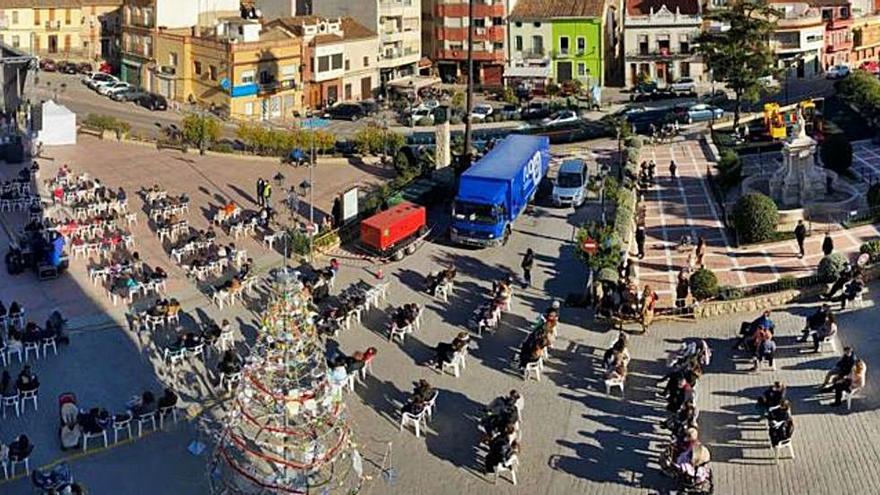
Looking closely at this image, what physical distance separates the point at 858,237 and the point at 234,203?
23087 mm

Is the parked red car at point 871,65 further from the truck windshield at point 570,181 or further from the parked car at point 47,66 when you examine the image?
the parked car at point 47,66

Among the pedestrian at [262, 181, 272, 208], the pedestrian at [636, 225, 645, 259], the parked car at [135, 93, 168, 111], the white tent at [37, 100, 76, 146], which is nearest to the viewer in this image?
the pedestrian at [636, 225, 645, 259]

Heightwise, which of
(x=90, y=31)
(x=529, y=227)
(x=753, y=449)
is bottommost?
(x=753, y=449)

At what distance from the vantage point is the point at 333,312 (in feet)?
102

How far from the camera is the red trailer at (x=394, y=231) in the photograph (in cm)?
3766

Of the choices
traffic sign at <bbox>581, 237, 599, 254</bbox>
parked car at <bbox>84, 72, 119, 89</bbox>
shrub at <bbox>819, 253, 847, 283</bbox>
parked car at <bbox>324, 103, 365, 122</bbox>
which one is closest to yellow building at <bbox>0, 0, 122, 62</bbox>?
parked car at <bbox>84, 72, 119, 89</bbox>

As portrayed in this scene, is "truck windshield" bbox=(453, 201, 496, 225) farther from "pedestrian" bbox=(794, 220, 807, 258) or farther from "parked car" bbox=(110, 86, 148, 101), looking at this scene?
"parked car" bbox=(110, 86, 148, 101)

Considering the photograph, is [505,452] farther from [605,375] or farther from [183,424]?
[183,424]

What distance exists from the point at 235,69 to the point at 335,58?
8839mm

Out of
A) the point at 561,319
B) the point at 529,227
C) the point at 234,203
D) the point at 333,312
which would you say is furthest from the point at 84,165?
the point at 561,319

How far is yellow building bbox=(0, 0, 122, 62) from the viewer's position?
88875mm

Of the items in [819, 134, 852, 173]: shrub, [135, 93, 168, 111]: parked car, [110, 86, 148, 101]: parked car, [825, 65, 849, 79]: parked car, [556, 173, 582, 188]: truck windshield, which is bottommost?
[556, 173, 582, 188]: truck windshield

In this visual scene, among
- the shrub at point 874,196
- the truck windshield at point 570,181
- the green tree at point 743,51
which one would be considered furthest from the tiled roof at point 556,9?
the shrub at point 874,196

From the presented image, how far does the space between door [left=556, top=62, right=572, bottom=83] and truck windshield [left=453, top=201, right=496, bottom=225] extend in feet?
155
